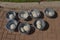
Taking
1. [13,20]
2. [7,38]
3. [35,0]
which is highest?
[35,0]

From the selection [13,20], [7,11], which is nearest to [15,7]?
[7,11]

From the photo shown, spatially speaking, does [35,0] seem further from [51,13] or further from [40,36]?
[40,36]

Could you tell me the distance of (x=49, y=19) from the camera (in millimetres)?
1505

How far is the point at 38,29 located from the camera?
1433 mm

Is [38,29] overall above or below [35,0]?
below

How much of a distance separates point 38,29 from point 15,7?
Result: 29cm

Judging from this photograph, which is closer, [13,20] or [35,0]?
[13,20]

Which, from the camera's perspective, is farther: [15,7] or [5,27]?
[15,7]

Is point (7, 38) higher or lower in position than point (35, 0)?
lower

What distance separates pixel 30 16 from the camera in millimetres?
1491

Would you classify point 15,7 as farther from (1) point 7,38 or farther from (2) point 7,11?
(1) point 7,38

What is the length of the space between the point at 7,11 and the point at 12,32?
0.22 meters

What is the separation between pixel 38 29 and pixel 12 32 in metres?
0.19

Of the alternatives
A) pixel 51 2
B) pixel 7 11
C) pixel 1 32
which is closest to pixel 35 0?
pixel 51 2
